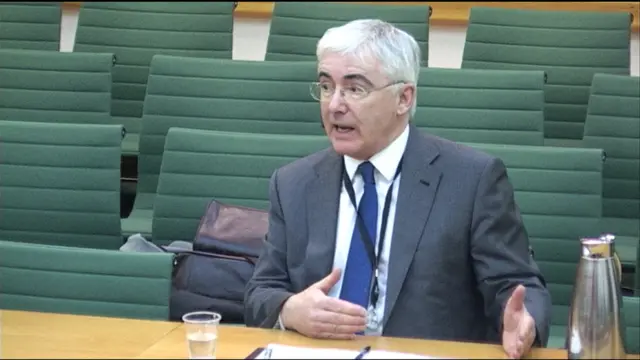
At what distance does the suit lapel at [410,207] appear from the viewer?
2.28 m

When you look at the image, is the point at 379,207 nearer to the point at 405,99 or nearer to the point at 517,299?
the point at 405,99

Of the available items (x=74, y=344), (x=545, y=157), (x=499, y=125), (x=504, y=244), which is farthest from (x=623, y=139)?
(x=74, y=344)

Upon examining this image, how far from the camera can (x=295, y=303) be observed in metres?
2.08

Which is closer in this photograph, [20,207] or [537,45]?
[20,207]

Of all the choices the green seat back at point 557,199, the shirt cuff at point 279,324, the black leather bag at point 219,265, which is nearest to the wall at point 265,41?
the green seat back at point 557,199

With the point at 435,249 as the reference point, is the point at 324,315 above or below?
below

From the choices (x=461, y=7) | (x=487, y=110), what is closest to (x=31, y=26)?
(x=461, y=7)

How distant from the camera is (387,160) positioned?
2.38 metres

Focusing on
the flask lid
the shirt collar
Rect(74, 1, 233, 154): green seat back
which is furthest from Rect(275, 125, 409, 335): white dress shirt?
Rect(74, 1, 233, 154): green seat back

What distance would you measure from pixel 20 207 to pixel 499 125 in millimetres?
1509

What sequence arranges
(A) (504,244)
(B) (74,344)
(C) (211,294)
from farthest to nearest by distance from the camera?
(C) (211,294) < (A) (504,244) < (B) (74,344)

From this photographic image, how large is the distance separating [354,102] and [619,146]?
156 centimetres

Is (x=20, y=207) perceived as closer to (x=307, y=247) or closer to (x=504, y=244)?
(x=307, y=247)

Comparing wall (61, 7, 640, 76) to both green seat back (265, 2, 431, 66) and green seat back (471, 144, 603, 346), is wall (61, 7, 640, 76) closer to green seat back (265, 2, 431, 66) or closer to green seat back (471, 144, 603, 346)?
green seat back (265, 2, 431, 66)
